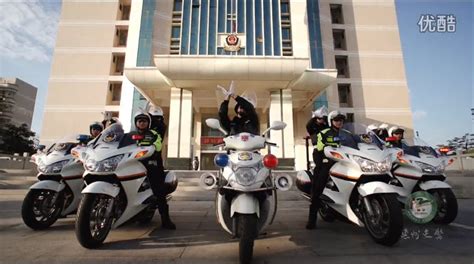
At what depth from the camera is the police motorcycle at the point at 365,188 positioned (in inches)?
110

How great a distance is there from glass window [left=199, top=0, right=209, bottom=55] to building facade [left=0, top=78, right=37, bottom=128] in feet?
188

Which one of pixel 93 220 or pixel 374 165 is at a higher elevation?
pixel 374 165

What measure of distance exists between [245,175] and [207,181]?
555 millimetres

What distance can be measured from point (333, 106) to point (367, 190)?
956 inches

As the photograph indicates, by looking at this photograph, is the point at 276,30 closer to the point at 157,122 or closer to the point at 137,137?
the point at 157,122

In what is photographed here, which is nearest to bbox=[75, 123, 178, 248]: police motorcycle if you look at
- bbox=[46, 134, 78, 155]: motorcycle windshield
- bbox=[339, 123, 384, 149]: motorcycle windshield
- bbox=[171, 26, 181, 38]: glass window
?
bbox=[46, 134, 78, 155]: motorcycle windshield

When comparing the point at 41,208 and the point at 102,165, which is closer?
the point at 102,165

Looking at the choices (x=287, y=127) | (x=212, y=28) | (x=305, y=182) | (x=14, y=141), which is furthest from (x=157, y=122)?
(x=14, y=141)

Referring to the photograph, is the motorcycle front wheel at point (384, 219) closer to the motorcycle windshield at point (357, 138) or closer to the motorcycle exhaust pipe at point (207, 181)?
the motorcycle windshield at point (357, 138)

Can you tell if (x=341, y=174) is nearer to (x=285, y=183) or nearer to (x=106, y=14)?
(x=285, y=183)

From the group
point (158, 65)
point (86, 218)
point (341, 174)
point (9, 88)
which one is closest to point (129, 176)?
point (86, 218)

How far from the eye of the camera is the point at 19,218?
15.3ft

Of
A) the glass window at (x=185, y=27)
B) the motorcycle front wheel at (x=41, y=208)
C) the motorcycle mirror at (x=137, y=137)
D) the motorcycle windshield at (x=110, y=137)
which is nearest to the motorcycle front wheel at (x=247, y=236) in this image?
the motorcycle mirror at (x=137, y=137)

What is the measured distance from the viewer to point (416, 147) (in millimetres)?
4562
